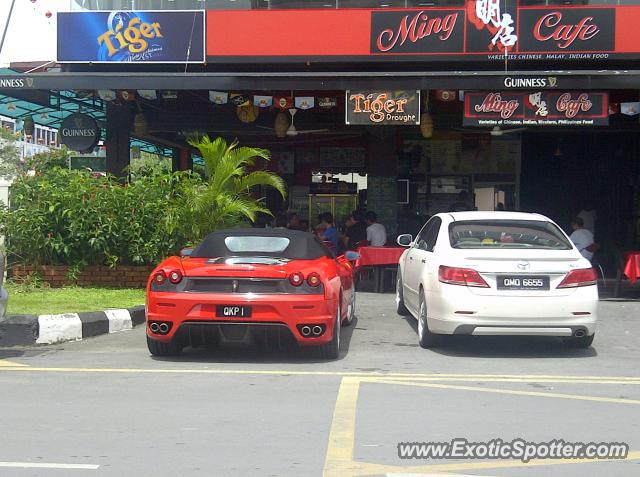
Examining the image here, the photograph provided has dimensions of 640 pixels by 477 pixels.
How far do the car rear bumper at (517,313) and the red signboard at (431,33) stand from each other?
941 cm

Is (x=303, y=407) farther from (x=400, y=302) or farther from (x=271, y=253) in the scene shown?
(x=400, y=302)

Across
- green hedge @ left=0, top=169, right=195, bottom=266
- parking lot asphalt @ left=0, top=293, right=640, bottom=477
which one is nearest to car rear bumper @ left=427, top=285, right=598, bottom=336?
parking lot asphalt @ left=0, top=293, right=640, bottom=477

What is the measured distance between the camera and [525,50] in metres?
17.1

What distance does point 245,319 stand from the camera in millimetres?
7977

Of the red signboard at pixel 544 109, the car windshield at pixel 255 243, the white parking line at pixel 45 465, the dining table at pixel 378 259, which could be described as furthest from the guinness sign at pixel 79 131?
the white parking line at pixel 45 465

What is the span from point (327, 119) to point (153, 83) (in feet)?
16.6

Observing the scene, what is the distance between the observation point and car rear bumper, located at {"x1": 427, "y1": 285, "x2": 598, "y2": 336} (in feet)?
27.9

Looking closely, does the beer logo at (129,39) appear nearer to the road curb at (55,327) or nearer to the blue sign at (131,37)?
the blue sign at (131,37)

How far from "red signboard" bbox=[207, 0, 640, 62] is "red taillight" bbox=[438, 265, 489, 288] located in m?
9.38

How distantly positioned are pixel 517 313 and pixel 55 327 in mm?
5377

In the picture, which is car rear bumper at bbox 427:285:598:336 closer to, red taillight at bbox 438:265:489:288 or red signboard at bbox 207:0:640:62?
red taillight at bbox 438:265:489:288

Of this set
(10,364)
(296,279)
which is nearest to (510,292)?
(296,279)

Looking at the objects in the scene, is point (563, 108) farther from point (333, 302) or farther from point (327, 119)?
point (333, 302)

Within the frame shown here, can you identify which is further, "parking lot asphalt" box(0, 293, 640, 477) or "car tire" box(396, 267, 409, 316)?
"car tire" box(396, 267, 409, 316)
